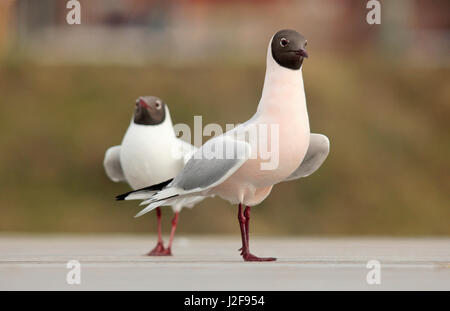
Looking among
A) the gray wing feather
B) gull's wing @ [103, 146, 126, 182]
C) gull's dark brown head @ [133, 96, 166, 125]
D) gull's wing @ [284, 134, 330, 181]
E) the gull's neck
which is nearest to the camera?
the gray wing feather

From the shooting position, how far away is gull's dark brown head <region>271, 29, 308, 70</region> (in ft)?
18.4

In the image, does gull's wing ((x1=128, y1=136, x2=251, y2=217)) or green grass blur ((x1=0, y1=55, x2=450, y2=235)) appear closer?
gull's wing ((x1=128, y1=136, x2=251, y2=217))

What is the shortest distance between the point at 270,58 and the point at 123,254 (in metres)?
2.08

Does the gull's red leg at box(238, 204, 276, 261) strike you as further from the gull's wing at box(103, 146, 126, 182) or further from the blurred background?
the blurred background

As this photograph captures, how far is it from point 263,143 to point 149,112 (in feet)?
5.23

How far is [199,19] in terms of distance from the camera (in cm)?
1628

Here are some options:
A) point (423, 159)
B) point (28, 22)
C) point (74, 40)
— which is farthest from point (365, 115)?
point (28, 22)

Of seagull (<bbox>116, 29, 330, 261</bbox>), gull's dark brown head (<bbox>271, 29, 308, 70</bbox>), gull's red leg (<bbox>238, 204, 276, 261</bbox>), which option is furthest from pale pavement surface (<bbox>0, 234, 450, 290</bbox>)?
gull's dark brown head (<bbox>271, 29, 308, 70</bbox>)

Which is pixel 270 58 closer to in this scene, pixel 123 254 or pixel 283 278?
pixel 283 278

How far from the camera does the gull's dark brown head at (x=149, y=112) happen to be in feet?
22.6

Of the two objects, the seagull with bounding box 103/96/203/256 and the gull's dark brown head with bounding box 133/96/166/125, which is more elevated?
the gull's dark brown head with bounding box 133/96/166/125

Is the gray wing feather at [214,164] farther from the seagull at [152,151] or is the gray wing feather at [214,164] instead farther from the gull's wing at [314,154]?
the seagull at [152,151]

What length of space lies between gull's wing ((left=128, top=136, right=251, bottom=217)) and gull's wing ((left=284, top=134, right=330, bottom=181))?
2.26 feet

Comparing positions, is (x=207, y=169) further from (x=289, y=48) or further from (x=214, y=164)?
(x=289, y=48)
